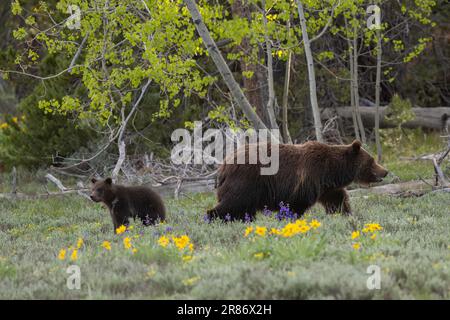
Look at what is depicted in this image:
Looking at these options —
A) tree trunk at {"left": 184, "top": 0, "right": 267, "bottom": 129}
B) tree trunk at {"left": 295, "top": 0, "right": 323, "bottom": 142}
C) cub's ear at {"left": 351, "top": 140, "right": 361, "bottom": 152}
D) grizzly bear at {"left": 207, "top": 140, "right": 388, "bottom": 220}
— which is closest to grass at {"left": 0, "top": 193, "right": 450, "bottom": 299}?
A: grizzly bear at {"left": 207, "top": 140, "right": 388, "bottom": 220}

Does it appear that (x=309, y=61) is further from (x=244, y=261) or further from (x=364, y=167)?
(x=244, y=261)

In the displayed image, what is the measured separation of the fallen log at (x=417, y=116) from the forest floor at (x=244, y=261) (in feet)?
31.9

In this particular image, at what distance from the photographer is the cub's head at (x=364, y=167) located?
33.3 ft

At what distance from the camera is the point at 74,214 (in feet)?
40.5

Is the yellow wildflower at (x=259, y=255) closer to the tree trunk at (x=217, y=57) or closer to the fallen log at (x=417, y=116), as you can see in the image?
the tree trunk at (x=217, y=57)

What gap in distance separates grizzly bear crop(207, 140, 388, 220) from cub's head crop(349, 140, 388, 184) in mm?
152

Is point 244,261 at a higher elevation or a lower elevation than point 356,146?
lower

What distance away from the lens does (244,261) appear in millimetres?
6551

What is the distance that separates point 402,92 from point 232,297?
1671cm

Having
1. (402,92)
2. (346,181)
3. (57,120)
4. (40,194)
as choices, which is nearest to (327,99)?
(402,92)

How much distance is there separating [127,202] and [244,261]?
4.03m

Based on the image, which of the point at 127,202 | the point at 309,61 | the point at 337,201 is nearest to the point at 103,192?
the point at 127,202

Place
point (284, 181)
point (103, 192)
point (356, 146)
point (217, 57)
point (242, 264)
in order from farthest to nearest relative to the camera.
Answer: point (217, 57) < point (103, 192) < point (356, 146) < point (284, 181) < point (242, 264)

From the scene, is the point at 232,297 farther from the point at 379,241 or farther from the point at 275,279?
the point at 379,241
